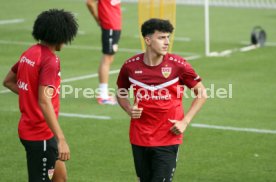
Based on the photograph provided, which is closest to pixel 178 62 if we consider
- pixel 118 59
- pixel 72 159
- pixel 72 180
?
pixel 72 180

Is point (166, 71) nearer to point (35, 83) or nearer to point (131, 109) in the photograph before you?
point (131, 109)

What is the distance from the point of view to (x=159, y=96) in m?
7.92

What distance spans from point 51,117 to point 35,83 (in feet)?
1.34

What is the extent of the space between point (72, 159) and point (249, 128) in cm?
321

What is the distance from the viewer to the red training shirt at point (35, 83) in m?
7.26

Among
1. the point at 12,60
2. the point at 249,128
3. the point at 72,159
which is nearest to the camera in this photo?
the point at 72,159

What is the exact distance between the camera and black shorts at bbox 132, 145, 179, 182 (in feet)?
25.5

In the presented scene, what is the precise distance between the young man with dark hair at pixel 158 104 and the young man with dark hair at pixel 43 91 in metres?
0.88

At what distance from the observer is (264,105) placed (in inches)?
566

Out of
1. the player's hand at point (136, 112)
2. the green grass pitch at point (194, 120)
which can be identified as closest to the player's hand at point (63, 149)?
the player's hand at point (136, 112)

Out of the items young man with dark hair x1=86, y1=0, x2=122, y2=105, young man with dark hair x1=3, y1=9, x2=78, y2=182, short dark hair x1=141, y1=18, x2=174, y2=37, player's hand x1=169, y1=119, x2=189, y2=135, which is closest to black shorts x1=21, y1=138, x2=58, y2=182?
young man with dark hair x1=3, y1=9, x2=78, y2=182

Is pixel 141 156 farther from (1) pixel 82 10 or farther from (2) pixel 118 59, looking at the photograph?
(1) pixel 82 10

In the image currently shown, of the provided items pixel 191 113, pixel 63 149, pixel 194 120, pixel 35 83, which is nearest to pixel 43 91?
pixel 35 83

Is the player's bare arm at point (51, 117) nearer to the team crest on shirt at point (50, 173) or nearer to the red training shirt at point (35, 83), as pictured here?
the red training shirt at point (35, 83)
